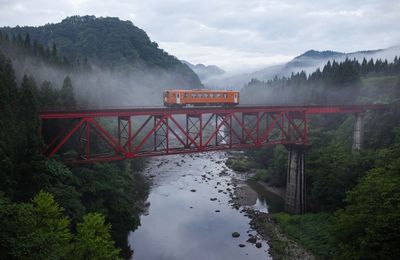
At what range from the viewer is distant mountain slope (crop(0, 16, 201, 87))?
141388 mm

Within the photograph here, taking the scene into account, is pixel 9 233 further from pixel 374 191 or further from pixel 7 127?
pixel 374 191

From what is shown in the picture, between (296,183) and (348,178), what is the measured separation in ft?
25.0

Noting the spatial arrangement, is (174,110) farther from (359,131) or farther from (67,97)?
(359,131)

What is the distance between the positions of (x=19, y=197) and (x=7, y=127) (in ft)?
18.4

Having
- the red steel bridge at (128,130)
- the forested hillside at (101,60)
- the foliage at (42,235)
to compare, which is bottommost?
the foliage at (42,235)

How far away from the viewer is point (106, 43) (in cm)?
15238

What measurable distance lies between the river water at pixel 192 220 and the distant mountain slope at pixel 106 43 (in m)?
84.6

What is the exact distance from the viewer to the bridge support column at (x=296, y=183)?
43.4 m

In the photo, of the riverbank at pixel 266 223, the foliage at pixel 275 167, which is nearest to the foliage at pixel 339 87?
the foliage at pixel 275 167

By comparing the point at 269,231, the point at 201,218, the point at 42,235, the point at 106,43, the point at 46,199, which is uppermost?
the point at 106,43

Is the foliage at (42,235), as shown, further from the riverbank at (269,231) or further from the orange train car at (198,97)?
the orange train car at (198,97)

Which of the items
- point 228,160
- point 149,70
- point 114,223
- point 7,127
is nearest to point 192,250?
point 114,223

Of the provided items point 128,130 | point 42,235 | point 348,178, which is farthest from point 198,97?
point 42,235

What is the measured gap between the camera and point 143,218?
41344 mm
